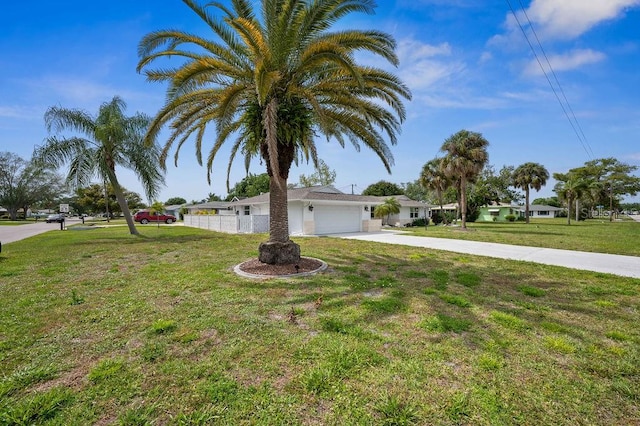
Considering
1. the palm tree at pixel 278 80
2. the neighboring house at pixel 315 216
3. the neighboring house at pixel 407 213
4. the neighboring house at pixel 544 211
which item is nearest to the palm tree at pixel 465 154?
the neighboring house at pixel 315 216

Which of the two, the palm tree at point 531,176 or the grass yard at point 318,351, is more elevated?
the palm tree at point 531,176

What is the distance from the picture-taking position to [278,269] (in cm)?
744

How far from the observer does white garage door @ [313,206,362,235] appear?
19.4 m

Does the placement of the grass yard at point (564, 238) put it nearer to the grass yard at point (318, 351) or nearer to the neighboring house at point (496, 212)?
the grass yard at point (318, 351)

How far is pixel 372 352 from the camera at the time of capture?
3.39 meters

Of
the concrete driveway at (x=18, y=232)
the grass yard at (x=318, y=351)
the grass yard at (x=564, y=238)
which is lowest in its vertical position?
the grass yard at (x=564, y=238)

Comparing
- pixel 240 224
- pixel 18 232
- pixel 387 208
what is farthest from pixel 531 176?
pixel 18 232

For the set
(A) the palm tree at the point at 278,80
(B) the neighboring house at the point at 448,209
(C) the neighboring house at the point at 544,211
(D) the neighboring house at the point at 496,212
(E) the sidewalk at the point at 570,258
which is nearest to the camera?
(A) the palm tree at the point at 278,80

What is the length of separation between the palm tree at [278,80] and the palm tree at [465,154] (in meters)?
16.3

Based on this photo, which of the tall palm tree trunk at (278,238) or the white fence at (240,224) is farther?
the white fence at (240,224)

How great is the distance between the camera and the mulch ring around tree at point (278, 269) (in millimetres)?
7113

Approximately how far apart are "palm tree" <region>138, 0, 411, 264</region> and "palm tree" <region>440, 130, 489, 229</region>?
1634 centimetres

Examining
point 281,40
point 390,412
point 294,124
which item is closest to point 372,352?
point 390,412

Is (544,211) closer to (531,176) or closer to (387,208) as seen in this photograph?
(531,176)
